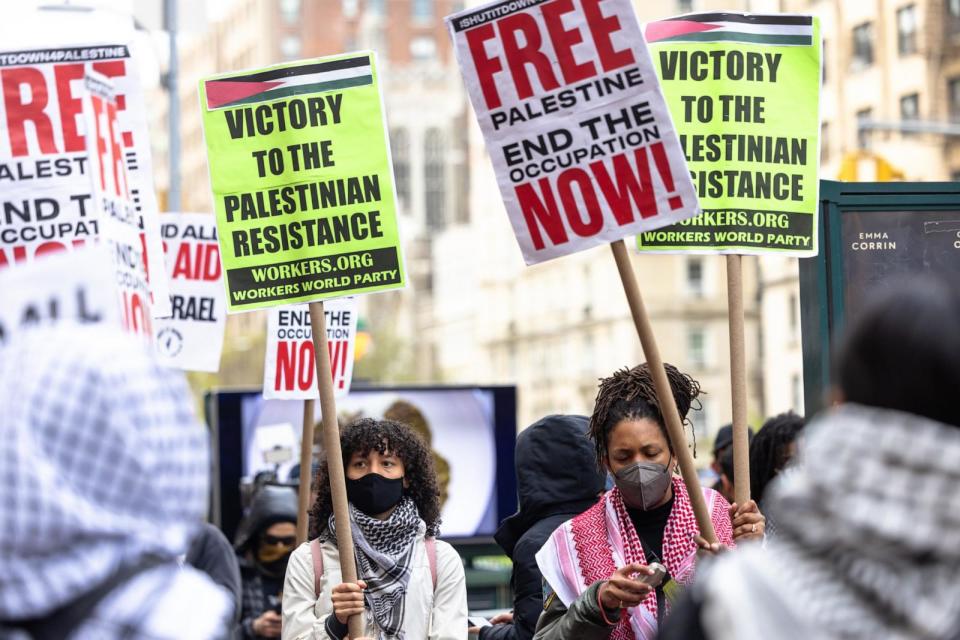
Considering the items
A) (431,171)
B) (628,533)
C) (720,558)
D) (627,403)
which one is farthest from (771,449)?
(431,171)

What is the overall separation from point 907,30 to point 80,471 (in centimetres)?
4836

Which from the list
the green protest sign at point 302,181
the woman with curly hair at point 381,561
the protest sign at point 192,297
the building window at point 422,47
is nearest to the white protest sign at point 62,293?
the woman with curly hair at point 381,561

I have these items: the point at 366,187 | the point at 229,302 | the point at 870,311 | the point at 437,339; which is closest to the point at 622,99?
the point at 366,187

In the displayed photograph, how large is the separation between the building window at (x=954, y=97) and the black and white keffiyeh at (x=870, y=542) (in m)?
47.2

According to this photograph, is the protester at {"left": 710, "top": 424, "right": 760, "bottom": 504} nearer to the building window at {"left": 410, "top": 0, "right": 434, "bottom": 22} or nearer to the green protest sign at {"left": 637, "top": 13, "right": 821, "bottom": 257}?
the green protest sign at {"left": 637, "top": 13, "right": 821, "bottom": 257}

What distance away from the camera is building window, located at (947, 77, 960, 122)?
47.1 m

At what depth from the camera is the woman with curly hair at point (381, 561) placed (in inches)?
225

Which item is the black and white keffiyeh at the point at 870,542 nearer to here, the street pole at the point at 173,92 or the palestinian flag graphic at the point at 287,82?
the palestinian flag graphic at the point at 287,82

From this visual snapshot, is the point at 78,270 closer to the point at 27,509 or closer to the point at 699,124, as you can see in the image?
the point at 27,509

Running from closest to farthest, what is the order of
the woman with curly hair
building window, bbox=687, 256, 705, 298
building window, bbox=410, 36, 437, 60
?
the woman with curly hair < building window, bbox=687, 256, 705, 298 < building window, bbox=410, 36, 437, 60

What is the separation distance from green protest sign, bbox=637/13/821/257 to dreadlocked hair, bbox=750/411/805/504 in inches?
59.4

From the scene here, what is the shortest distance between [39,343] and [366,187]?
345 centimetres

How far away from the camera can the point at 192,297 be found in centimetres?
908

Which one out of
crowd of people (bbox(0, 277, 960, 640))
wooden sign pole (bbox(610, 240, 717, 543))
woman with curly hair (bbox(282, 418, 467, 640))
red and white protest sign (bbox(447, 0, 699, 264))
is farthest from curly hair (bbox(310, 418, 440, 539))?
crowd of people (bbox(0, 277, 960, 640))
